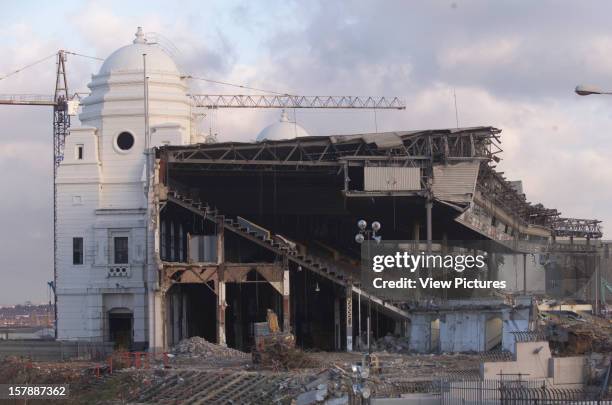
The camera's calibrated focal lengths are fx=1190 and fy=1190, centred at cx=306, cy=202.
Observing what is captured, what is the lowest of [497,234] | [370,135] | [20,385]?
[20,385]

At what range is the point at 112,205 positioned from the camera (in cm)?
8006

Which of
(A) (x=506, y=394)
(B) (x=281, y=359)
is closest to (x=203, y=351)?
(B) (x=281, y=359)

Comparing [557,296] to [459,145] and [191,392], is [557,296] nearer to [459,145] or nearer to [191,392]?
[459,145]

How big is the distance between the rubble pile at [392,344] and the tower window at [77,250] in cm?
2101

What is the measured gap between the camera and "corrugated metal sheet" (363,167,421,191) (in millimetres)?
72188

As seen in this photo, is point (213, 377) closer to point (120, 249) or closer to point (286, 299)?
point (286, 299)

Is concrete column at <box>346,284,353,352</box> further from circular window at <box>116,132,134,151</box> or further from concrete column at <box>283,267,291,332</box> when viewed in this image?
circular window at <box>116,132,134,151</box>

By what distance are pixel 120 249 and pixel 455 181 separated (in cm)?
2277

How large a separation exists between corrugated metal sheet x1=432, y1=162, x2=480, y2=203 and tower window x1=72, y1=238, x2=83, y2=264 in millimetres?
24289

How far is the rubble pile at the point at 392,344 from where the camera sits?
233ft

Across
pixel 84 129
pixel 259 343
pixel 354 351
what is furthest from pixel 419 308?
pixel 84 129

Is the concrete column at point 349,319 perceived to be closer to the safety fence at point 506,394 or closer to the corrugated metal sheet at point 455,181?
the corrugated metal sheet at point 455,181

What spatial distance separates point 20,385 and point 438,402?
2565cm

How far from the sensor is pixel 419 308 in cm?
7025
